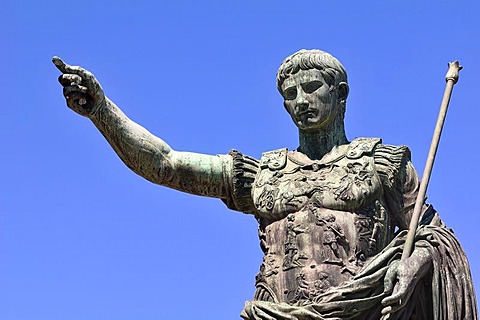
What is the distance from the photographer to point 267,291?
1631 cm

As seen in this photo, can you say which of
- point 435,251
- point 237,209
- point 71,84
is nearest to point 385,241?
point 435,251

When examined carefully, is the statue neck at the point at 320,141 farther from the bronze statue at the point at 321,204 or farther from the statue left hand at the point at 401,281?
the statue left hand at the point at 401,281

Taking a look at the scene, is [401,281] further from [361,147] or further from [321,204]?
[361,147]

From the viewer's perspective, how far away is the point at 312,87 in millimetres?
16719

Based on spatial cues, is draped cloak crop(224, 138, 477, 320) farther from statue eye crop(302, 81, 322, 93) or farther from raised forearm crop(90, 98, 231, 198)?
statue eye crop(302, 81, 322, 93)

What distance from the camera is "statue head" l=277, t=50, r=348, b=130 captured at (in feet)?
54.7

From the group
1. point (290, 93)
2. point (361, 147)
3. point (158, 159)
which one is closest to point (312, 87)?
point (290, 93)

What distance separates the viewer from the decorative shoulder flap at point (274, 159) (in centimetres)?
1688

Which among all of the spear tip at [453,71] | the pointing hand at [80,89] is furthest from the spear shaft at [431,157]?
the pointing hand at [80,89]

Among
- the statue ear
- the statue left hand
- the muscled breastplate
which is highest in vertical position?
the statue ear

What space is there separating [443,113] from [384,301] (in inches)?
79.9

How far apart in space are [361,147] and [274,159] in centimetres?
88

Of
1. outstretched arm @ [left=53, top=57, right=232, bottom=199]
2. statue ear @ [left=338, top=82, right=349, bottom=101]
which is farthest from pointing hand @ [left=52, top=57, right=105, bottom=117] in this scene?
statue ear @ [left=338, top=82, right=349, bottom=101]

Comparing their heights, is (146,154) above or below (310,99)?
below
